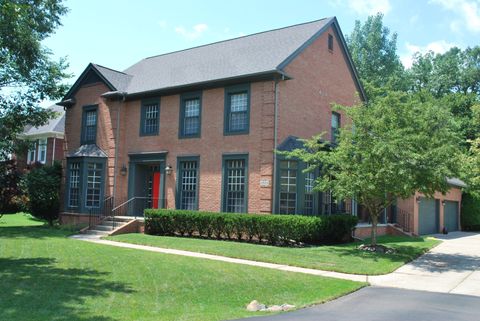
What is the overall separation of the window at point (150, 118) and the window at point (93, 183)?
294 cm

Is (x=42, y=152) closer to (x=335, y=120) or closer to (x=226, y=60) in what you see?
(x=226, y=60)

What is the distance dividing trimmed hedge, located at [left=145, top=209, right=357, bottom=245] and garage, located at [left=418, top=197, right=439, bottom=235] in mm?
8898

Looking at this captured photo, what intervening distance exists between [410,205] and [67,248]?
17.4m

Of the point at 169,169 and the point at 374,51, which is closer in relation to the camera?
the point at 169,169

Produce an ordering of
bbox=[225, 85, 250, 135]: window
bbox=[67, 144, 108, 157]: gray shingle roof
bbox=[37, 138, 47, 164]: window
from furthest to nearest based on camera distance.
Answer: bbox=[37, 138, 47, 164]: window, bbox=[67, 144, 108, 157]: gray shingle roof, bbox=[225, 85, 250, 135]: window

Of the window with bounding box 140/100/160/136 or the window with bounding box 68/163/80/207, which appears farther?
the window with bounding box 68/163/80/207

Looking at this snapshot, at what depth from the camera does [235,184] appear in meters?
19.2

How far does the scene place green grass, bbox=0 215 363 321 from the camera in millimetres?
7621

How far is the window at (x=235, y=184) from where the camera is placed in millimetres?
18938

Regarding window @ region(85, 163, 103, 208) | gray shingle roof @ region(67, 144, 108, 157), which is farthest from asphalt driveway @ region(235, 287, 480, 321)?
gray shingle roof @ region(67, 144, 108, 157)

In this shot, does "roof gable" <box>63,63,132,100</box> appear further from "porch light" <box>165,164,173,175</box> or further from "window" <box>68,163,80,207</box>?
"porch light" <box>165,164,173,175</box>

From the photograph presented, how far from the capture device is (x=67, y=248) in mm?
15094

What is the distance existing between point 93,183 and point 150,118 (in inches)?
170

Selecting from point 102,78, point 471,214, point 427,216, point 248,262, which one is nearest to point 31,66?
point 102,78
